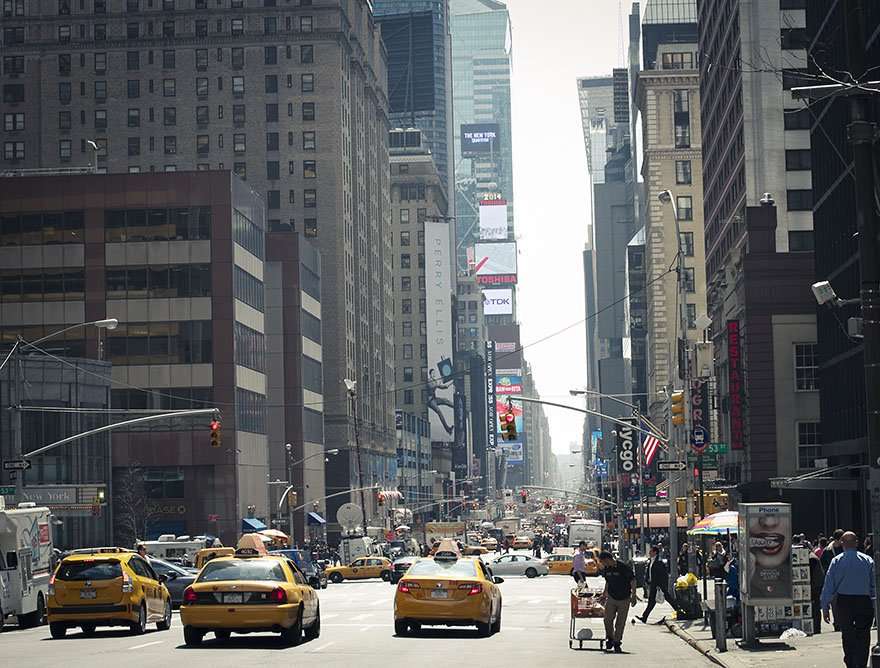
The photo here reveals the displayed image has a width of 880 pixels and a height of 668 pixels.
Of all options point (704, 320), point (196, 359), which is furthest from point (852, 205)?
point (196, 359)

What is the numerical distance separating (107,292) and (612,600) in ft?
239

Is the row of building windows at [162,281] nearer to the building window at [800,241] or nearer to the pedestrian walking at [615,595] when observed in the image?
the building window at [800,241]

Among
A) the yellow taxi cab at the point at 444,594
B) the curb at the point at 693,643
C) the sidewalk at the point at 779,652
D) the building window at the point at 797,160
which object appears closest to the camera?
the sidewalk at the point at 779,652

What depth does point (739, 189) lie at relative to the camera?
9012 centimetres

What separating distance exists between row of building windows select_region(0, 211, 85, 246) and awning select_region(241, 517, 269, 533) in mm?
20226

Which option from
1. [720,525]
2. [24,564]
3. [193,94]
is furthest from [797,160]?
[193,94]

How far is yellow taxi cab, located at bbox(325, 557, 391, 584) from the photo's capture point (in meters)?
81.3

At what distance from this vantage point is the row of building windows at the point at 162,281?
97.2 metres

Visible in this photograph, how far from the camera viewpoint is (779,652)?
25969mm

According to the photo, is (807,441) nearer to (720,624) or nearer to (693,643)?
(693,643)

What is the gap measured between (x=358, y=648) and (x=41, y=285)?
245 ft

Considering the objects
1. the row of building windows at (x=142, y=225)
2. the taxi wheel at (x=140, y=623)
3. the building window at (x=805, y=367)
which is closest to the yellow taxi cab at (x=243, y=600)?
the taxi wheel at (x=140, y=623)

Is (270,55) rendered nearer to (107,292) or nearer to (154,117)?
(154,117)

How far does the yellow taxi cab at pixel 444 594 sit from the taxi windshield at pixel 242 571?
11.3ft
